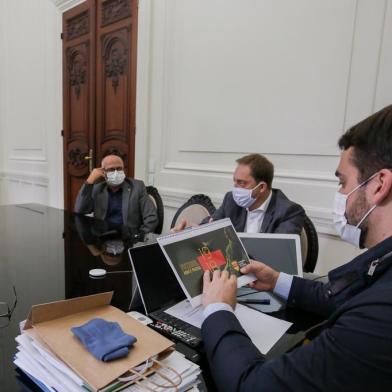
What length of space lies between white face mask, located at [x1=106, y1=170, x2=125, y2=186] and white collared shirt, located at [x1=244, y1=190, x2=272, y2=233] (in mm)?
1060

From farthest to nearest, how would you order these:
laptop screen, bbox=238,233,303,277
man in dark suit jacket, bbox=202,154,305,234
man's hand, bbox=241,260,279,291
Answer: man in dark suit jacket, bbox=202,154,305,234, laptop screen, bbox=238,233,303,277, man's hand, bbox=241,260,279,291

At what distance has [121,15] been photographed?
321 cm

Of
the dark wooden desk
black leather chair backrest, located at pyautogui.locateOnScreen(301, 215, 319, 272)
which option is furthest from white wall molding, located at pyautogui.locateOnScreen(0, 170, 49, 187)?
black leather chair backrest, located at pyautogui.locateOnScreen(301, 215, 319, 272)

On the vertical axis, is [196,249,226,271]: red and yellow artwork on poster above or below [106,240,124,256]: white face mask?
above

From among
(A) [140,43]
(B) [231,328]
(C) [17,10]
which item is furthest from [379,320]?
(C) [17,10]

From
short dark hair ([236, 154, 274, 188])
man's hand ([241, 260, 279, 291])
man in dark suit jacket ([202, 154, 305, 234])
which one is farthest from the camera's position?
short dark hair ([236, 154, 274, 188])

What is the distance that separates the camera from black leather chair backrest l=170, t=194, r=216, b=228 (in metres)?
2.08

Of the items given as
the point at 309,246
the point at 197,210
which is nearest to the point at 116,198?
the point at 197,210

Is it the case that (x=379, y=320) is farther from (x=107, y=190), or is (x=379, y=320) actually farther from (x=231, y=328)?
(x=107, y=190)

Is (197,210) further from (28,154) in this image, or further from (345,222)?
(28,154)

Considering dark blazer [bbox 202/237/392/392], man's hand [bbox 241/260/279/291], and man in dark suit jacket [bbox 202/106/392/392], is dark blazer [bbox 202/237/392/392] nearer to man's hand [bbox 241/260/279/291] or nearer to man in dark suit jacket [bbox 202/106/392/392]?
man in dark suit jacket [bbox 202/106/392/392]

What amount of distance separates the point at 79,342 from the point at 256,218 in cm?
125

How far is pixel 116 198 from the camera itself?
2426 mm

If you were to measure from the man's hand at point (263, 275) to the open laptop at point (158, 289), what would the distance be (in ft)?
0.77
